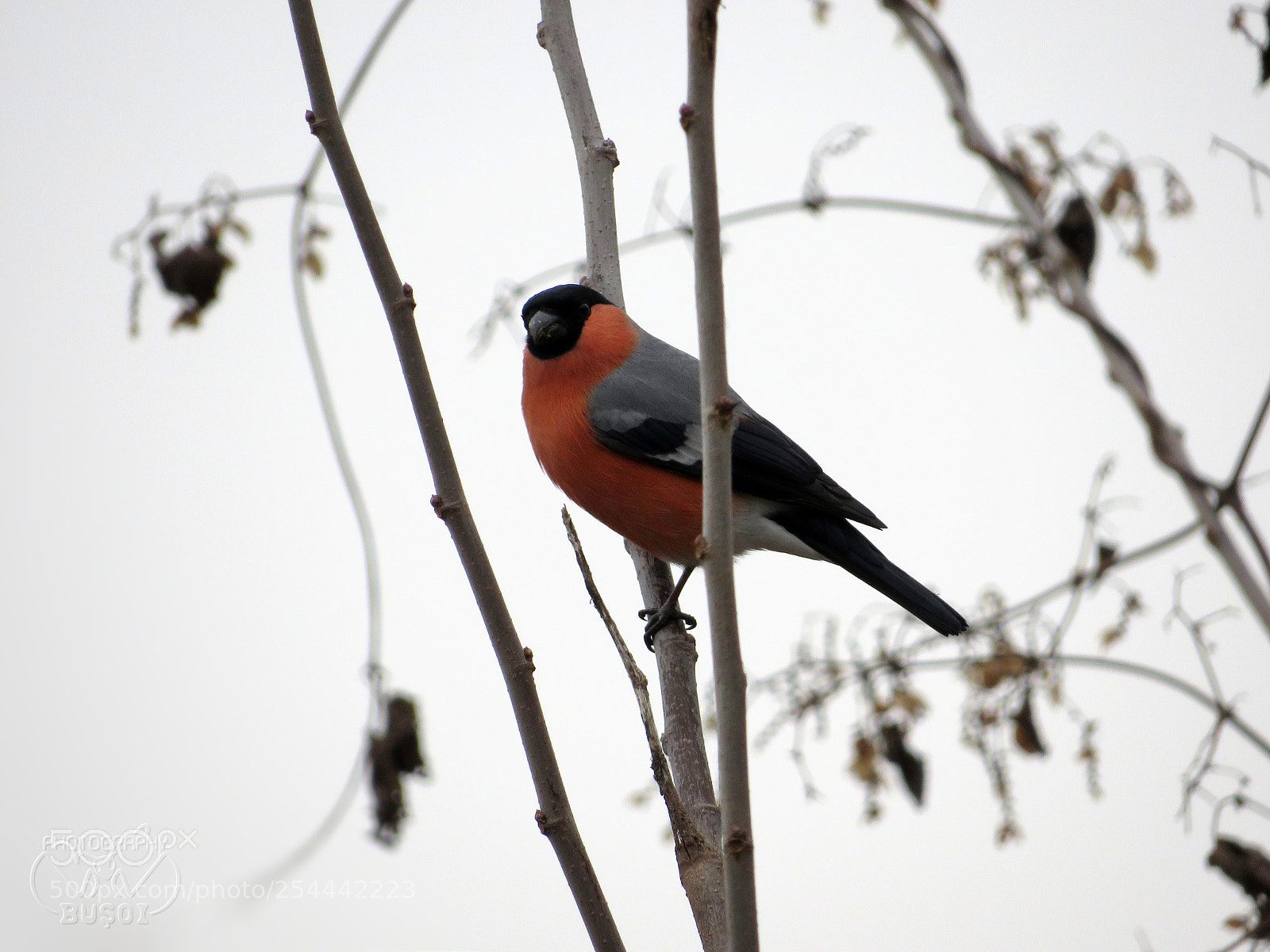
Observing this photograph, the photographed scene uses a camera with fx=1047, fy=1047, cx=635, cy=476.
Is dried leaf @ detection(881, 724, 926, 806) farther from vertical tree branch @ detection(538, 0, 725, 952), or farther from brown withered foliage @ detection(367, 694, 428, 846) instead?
brown withered foliage @ detection(367, 694, 428, 846)

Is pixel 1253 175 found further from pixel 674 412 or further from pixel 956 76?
pixel 674 412

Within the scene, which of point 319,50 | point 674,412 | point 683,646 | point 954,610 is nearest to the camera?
point 319,50

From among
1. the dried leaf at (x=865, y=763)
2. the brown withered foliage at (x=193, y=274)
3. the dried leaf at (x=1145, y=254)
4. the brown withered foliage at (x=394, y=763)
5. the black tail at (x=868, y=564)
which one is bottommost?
the brown withered foliage at (x=394, y=763)

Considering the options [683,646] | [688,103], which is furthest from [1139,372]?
[683,646]

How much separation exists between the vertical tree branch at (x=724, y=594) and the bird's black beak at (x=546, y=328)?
2266 mm

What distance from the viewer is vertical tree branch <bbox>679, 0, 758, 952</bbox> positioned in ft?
3.47

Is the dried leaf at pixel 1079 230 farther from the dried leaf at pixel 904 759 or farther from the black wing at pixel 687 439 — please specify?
the dried leaf at pixel 904 759

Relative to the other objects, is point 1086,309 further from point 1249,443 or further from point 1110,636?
point 1110,636

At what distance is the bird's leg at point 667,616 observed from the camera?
2637mm

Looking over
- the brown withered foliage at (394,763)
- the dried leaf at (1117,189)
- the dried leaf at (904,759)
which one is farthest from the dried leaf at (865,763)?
the brown withered foliage at (394,763)

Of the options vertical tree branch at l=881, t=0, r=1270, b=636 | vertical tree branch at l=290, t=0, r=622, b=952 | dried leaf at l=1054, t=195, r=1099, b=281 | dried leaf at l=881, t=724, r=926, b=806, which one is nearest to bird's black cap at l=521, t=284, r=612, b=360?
dried leaf at l=881, t=724, r=926, b=806

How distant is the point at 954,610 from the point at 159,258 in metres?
2.21

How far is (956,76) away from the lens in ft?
2.70

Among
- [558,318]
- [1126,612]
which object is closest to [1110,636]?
[1126,612]
